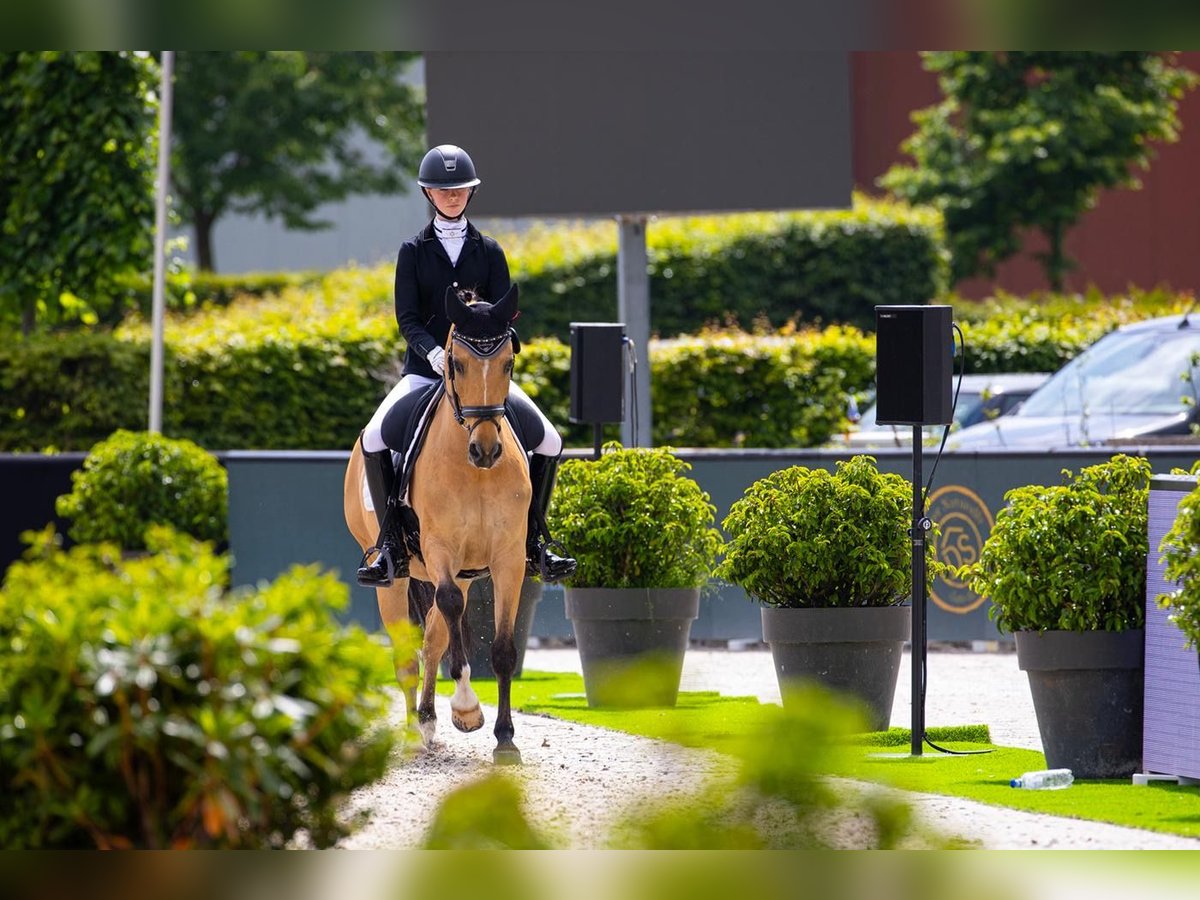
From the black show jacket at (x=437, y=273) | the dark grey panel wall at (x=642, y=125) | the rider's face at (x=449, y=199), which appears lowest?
the black show jacket at (x=437, y=273)

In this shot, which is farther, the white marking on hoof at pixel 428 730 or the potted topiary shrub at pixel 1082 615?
the white marking on hoof at pixel 428 730

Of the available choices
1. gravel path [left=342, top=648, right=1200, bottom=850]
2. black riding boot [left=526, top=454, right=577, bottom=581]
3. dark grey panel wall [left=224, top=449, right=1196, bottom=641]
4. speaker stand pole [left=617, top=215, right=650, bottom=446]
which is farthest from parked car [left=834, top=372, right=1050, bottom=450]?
black riding boot [left=526, top=454, right=577, bottom=581]

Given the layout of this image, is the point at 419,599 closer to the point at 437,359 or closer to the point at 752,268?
the point at 437,359

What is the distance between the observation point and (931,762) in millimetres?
9523

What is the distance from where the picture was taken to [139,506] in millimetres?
16297

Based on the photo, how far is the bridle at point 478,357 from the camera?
8.93m

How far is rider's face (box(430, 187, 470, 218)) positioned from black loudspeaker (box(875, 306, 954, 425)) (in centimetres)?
206

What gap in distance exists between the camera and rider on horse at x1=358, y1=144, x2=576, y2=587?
9.70 meters

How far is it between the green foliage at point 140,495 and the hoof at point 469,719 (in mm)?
6981

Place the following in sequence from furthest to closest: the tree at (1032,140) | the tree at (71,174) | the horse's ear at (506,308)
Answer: the tree at (1032,140), the tree at (71,174), the horse's ear at (506,308)

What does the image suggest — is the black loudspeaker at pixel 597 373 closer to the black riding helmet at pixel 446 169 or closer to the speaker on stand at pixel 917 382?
the speaker on stand at pixel 917 382

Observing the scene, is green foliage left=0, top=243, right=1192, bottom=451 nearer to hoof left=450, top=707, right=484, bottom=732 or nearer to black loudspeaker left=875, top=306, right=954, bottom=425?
black loudspeaker left=875, top=306, right=954, bottom=425

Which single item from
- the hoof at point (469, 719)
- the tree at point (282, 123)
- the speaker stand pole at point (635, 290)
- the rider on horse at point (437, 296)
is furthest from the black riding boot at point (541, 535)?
the tree at point (282, 123)
